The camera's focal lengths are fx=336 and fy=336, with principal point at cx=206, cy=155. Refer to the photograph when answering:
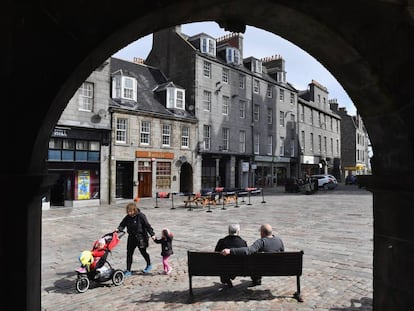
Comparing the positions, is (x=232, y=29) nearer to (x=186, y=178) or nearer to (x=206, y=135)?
(x=186, y=178)

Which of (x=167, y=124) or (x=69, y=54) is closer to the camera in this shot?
(x=69, y=54)

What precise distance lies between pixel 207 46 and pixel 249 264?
29.5 m

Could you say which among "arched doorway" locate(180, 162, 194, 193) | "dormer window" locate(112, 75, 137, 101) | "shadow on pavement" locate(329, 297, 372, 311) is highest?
"dormer window" locate(112, 75, 137, 101)

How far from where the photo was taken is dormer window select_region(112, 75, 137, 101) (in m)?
24.8

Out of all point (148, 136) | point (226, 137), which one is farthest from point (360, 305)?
point (226, 137)

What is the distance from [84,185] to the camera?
21.8 m

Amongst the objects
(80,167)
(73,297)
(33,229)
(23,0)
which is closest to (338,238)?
(73,297)

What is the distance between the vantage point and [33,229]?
295 cm

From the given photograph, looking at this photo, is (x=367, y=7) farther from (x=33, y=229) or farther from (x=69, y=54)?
(x=33, y=229)

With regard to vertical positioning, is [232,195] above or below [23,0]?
below

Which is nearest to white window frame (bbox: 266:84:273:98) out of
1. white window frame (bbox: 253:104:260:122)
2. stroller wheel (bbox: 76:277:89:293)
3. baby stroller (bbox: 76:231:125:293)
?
white window frame (bbox: 253:104:260:122)

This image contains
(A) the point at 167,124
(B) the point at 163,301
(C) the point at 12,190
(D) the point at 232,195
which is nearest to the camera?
(C) the point at 12,190

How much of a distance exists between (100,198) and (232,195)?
29.4 feet

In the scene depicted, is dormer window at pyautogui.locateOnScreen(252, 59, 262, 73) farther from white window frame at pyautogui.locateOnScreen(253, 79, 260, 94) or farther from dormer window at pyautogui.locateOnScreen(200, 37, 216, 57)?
dormer window at pyautogui.locateOnScreen(200, 37, 216, 57)
